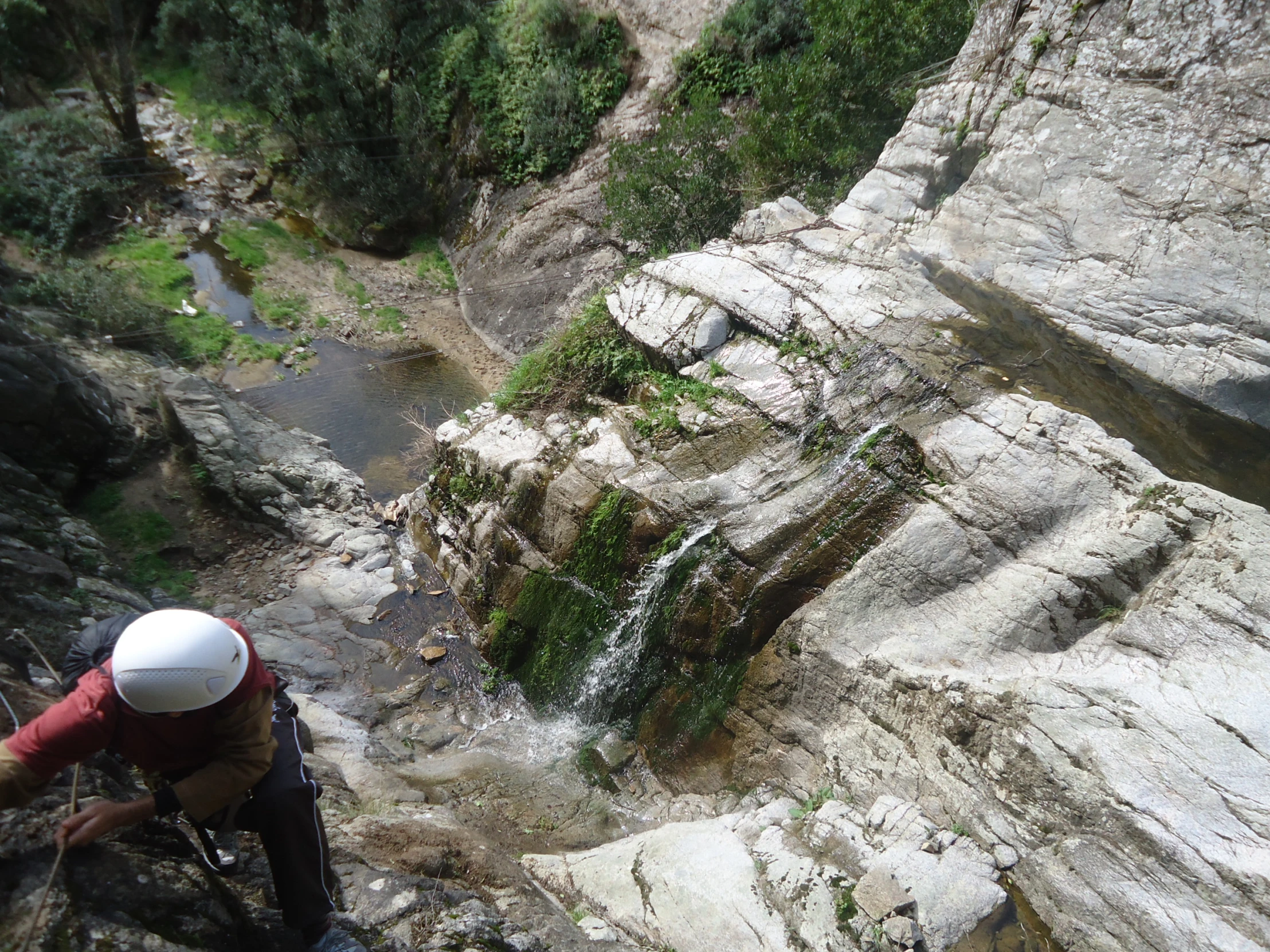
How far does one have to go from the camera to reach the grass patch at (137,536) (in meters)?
7.20

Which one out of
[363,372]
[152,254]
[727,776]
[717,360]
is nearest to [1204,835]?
[727,776]

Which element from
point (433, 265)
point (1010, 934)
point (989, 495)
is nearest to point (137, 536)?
point (989, 495)

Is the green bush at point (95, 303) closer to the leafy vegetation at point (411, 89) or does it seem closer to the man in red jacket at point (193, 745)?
the leafy vegetation at point (411, 89)

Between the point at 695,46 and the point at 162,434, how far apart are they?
34.5 ft

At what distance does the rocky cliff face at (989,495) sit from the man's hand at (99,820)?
9.19 feet

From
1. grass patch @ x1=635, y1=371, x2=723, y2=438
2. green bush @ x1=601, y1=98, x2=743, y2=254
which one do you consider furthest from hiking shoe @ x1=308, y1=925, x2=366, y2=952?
green bush @ x1=601, y1=98, x2=743, y2=254

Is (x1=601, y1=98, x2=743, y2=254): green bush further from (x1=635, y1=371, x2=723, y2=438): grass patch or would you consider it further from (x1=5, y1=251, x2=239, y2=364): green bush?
(x1=5, y1=251, x2=239, y2=364): green bush

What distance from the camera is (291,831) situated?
2.89 m

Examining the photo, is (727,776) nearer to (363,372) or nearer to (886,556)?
(886,556)

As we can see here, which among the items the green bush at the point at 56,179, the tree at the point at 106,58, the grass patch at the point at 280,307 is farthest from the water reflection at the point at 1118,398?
the tree at the point at 106,58

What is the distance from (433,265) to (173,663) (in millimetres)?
13307

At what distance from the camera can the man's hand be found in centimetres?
242

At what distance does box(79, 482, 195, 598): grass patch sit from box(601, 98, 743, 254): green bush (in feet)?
22.7

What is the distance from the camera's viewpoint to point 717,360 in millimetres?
7172
